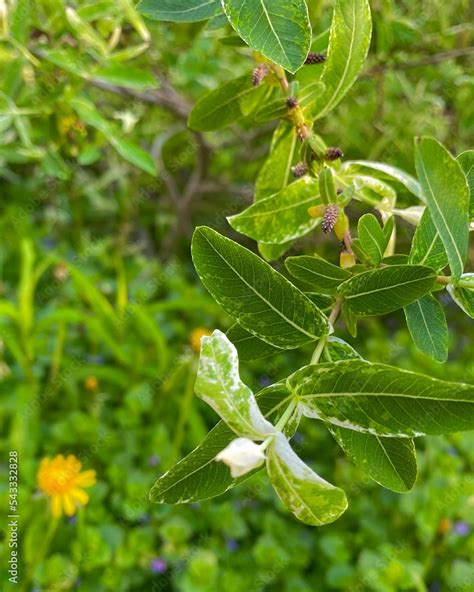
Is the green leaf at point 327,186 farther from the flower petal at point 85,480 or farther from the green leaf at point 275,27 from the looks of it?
the flower petal at point 85,480

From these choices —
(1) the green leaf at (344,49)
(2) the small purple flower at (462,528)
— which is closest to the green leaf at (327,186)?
(1) the green leaf at (344,49)

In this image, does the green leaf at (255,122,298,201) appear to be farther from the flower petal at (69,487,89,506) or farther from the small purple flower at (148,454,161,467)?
the small purple flower at (148,454,161,467)

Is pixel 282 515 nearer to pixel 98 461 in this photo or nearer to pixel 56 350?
pixel 98 461

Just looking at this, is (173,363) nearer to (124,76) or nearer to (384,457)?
(124,76)

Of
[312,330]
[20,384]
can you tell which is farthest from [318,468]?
[312,330]

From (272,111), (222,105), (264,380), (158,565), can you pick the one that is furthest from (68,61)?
(264,380)
